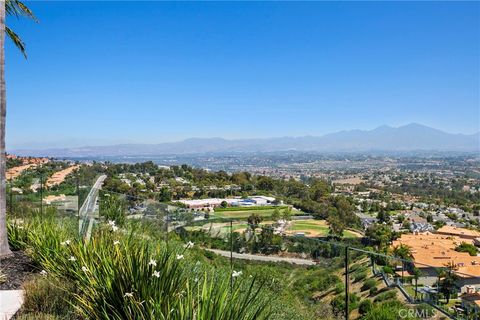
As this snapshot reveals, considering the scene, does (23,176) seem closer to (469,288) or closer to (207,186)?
(469,288)

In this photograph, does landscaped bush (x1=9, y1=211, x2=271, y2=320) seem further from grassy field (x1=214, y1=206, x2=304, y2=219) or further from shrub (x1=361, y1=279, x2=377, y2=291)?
grassy field (x1=214, y1=206, x2=304, y2=219)

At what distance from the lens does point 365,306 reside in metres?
4.93

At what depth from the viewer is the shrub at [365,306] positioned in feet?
16.0

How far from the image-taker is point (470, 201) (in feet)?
231

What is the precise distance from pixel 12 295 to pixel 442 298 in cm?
455

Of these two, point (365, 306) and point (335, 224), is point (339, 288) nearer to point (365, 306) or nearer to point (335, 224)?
point (365, 306)

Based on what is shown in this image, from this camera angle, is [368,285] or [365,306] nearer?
[365,306]

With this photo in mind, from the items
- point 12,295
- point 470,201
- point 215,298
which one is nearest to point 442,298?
point 215,298

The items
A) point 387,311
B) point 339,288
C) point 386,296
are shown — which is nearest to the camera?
point 387,311

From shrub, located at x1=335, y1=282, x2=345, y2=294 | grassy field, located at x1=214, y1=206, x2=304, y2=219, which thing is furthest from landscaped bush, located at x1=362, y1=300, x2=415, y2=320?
grassy field, located at x1=214, y1=206, x2=304, y2=219

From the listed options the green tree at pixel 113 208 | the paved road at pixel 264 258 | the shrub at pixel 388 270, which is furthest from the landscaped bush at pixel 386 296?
the green tree at pixel 113 208

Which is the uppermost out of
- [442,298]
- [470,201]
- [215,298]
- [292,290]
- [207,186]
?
[215,298]

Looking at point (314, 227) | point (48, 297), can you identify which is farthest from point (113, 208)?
point (314, 227)

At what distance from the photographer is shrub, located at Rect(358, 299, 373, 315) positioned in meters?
4.88
